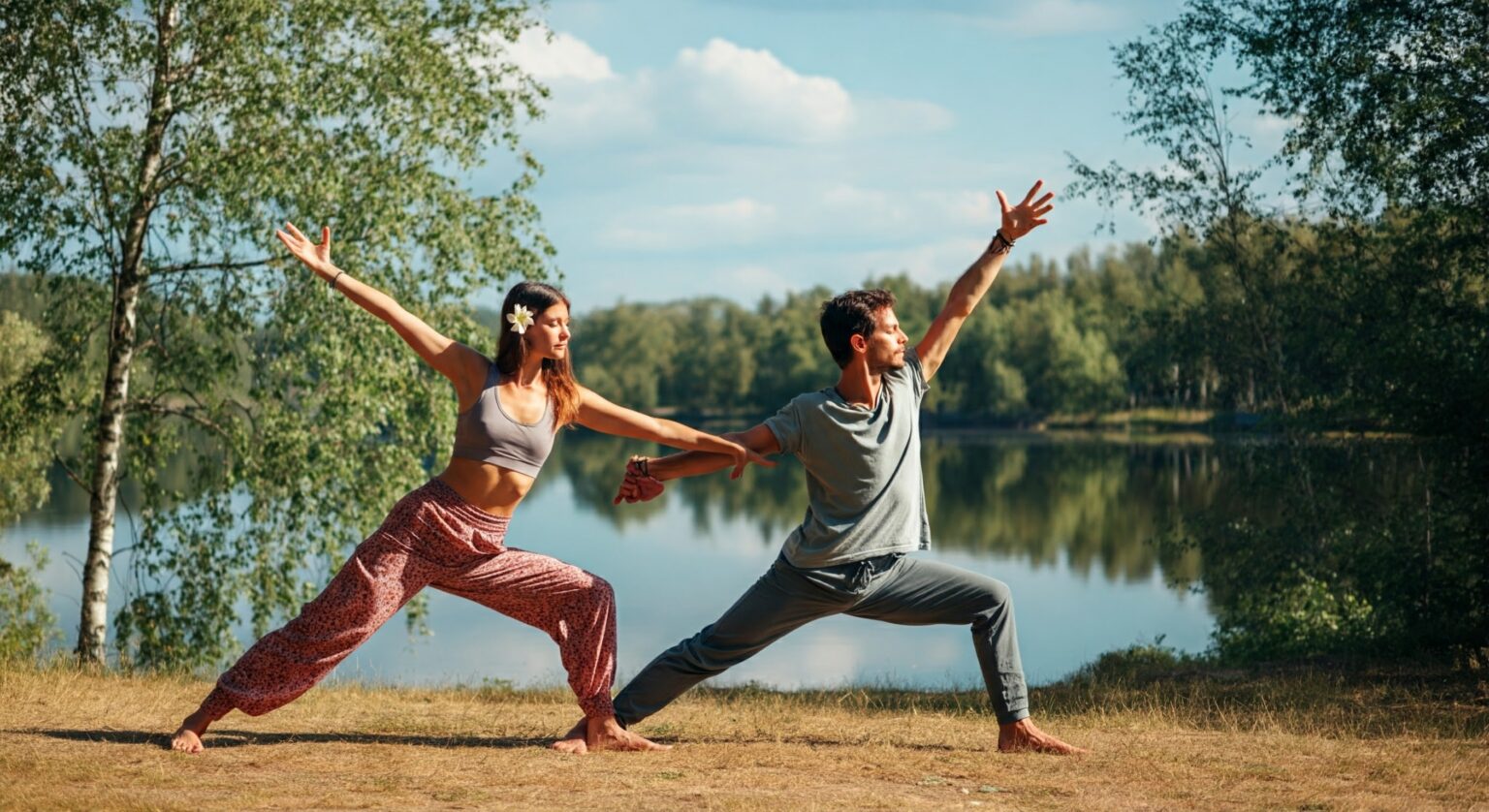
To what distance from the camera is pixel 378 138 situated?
568 inches

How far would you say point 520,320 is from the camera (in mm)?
6473

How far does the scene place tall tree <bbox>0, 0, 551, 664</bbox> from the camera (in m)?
13.3

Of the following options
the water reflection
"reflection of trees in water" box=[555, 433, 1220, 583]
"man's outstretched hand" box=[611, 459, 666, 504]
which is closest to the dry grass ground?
"man's outstretched hand" box=[611, 459, 666, 504]

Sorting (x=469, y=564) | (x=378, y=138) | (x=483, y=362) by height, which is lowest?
(x=469, y=564)

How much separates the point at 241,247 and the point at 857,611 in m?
9.96

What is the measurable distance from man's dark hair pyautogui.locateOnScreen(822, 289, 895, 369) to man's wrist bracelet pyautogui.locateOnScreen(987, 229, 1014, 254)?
0.81m

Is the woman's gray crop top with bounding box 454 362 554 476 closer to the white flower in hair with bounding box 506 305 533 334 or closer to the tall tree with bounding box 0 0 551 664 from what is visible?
the white flower in hair with bounding box 506 305 533 334

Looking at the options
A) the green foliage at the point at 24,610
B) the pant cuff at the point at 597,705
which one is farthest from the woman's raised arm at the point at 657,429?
the green foliage at the point at 24,610

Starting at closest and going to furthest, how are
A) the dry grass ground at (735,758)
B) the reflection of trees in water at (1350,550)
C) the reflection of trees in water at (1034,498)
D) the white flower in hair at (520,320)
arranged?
the dry grass ground at (735,758)
the white flower in hair at (520,320)
the reflection of trees in water at (1350,550)
the reflection of trees in water at (1034,498)

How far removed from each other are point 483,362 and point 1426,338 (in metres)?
8.97

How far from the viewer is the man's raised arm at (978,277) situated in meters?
6.94

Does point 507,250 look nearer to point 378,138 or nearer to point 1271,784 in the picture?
point 378,138

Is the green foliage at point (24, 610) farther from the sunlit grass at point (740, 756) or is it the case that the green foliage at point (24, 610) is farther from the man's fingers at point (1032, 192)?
the man's fingers at point (1032, 192)

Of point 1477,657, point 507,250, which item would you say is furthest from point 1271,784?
point 507,250
